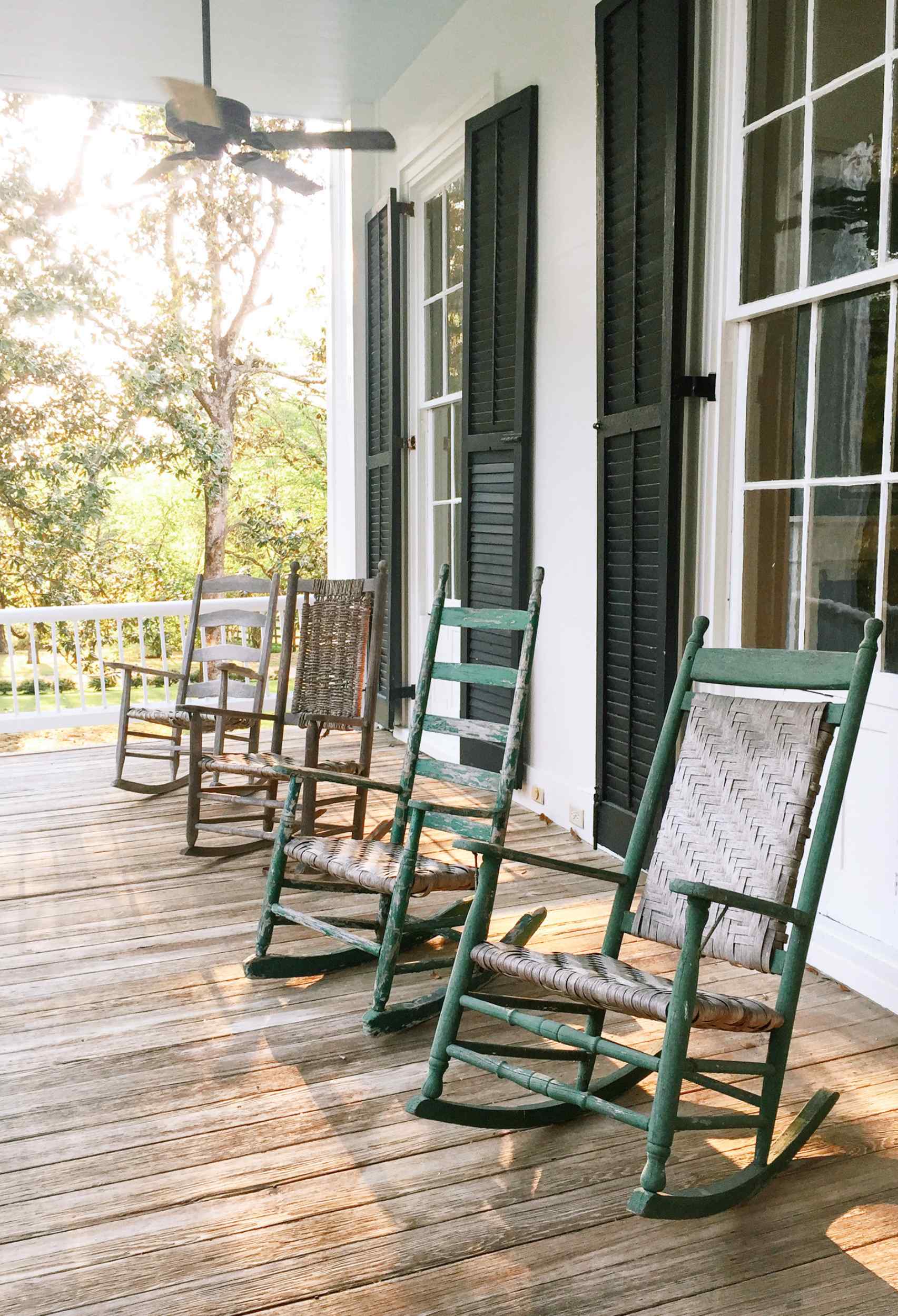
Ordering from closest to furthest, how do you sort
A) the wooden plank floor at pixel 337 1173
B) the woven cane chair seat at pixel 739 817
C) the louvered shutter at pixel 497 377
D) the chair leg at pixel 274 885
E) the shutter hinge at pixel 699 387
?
the wooden plank floor at pixel 337 1173 < the woven cane chair seat at pixel 739 817 < the chair leg at pixel 274 885 < the shutter hinge at pixel 699 387 < the louvered shutter at pixel 497 377

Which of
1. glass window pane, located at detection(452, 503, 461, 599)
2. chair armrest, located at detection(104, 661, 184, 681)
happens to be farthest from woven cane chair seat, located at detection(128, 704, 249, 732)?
glass window pane, located at detection(452, 503, 461, 599)

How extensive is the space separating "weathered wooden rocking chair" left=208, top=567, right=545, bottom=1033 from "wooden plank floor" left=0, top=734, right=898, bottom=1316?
8 cm

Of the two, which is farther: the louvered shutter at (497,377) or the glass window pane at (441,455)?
the glass window pane at (441,455)

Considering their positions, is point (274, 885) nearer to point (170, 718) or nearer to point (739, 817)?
point (739, 817)

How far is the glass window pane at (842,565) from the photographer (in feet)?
9.11

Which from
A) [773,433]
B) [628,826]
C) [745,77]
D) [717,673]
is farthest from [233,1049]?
[745,77]

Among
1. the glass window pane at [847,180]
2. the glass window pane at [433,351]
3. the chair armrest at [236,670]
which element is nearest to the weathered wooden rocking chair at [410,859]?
the glass window pane at [847,180]

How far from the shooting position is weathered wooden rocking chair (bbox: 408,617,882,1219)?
185cm

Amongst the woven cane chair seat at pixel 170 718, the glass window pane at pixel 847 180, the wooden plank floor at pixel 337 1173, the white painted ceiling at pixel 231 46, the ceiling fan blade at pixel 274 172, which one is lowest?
the wooden plank floor at pixel 337 1173

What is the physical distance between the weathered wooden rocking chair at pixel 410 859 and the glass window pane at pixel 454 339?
2.64m

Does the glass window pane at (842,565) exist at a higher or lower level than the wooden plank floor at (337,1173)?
higher

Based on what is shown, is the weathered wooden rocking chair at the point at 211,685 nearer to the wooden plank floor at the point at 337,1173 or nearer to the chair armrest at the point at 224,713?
the chair armrest at the point at 224,713

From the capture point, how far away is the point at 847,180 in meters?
2.79

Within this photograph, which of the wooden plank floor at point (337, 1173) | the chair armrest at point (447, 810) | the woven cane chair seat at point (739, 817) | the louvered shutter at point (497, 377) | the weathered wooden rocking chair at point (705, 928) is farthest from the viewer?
the louvered shutter at point (497, 377)
